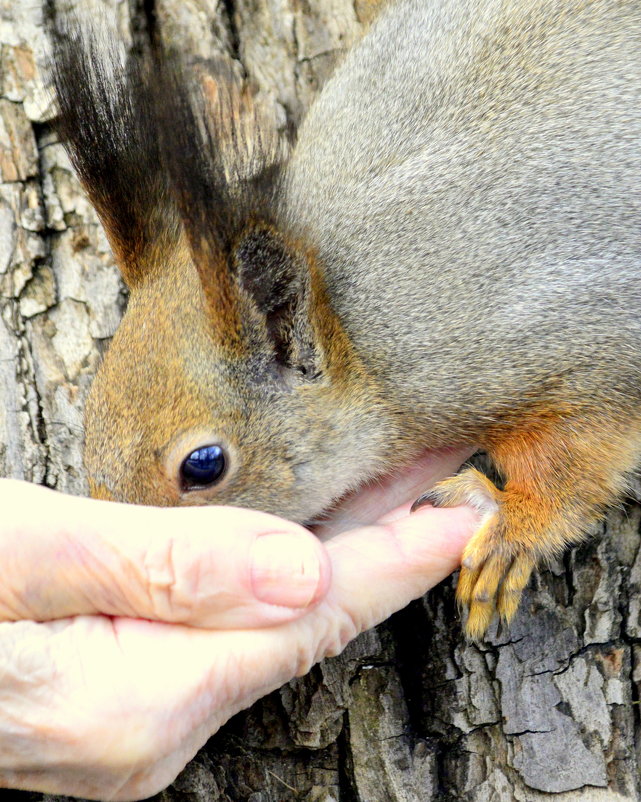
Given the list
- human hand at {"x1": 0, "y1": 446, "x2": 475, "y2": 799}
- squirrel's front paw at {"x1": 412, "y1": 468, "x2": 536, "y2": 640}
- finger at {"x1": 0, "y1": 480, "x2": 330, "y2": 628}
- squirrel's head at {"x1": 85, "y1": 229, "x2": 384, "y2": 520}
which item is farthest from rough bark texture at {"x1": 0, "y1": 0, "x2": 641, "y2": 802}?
finger at {"x1": 0, "y1": 480, "x2": 330, "y2": 628}

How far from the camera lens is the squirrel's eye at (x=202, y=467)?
6.19ft

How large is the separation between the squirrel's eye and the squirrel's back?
16.3 inches

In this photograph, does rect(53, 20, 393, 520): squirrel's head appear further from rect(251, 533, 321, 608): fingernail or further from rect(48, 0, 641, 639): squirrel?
rect(251, 533, 321, 608): fingernail

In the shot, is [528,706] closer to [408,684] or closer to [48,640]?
[408,684]

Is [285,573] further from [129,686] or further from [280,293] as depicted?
[280,293]

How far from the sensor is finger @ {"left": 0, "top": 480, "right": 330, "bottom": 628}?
1.42 m

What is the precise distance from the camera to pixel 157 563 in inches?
56.1

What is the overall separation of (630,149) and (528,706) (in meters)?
1.26

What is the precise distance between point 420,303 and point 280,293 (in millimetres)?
323

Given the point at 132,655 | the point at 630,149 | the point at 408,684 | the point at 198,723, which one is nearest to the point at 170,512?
the point at 132,655

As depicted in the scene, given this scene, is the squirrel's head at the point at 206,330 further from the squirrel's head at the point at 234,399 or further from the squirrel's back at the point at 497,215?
the squirrel's back at the point at 497,215

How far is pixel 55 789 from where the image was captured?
5.09 feet

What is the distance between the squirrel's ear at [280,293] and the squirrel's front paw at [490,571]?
0.46 metres

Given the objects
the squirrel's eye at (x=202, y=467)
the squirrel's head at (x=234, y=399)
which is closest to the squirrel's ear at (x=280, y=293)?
the squirrel's head at (x=234, y=399)
